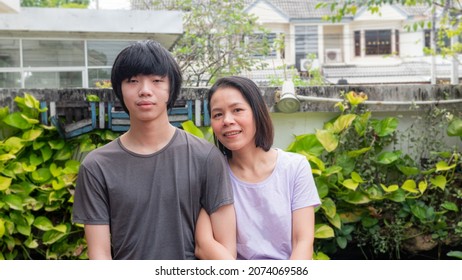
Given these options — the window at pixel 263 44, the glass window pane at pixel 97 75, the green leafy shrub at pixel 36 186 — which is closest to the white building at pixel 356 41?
the glass window pane at pixel 97 75

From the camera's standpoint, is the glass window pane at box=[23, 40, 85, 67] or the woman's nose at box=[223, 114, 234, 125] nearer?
the woman's nose at box=[223, 114, 234, 125]

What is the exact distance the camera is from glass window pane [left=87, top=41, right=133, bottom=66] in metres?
8.23

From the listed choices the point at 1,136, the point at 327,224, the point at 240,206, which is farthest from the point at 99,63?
the point at 240,206

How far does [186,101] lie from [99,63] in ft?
18.2

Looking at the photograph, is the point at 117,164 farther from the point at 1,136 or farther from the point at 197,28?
the point at 197,28

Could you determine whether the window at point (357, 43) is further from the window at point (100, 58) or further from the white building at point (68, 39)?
the window at point (100, 58)

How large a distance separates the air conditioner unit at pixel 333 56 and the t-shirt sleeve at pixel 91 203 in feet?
54.9

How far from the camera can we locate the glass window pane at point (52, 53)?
26.5 feet

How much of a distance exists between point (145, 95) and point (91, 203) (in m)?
0.32

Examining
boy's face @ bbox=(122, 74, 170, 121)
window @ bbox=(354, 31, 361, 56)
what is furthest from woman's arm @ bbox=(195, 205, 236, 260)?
window @ bbox=(354, 31, 361, 56)

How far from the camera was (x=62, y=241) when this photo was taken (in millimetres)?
2840

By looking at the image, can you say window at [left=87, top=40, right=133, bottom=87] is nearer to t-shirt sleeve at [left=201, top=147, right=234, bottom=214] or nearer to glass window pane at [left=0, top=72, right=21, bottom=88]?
glass window pane at [left=0, top=72, right=21, bottom=88]

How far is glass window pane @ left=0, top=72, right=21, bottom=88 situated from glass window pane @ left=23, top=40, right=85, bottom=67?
7.9 inches
